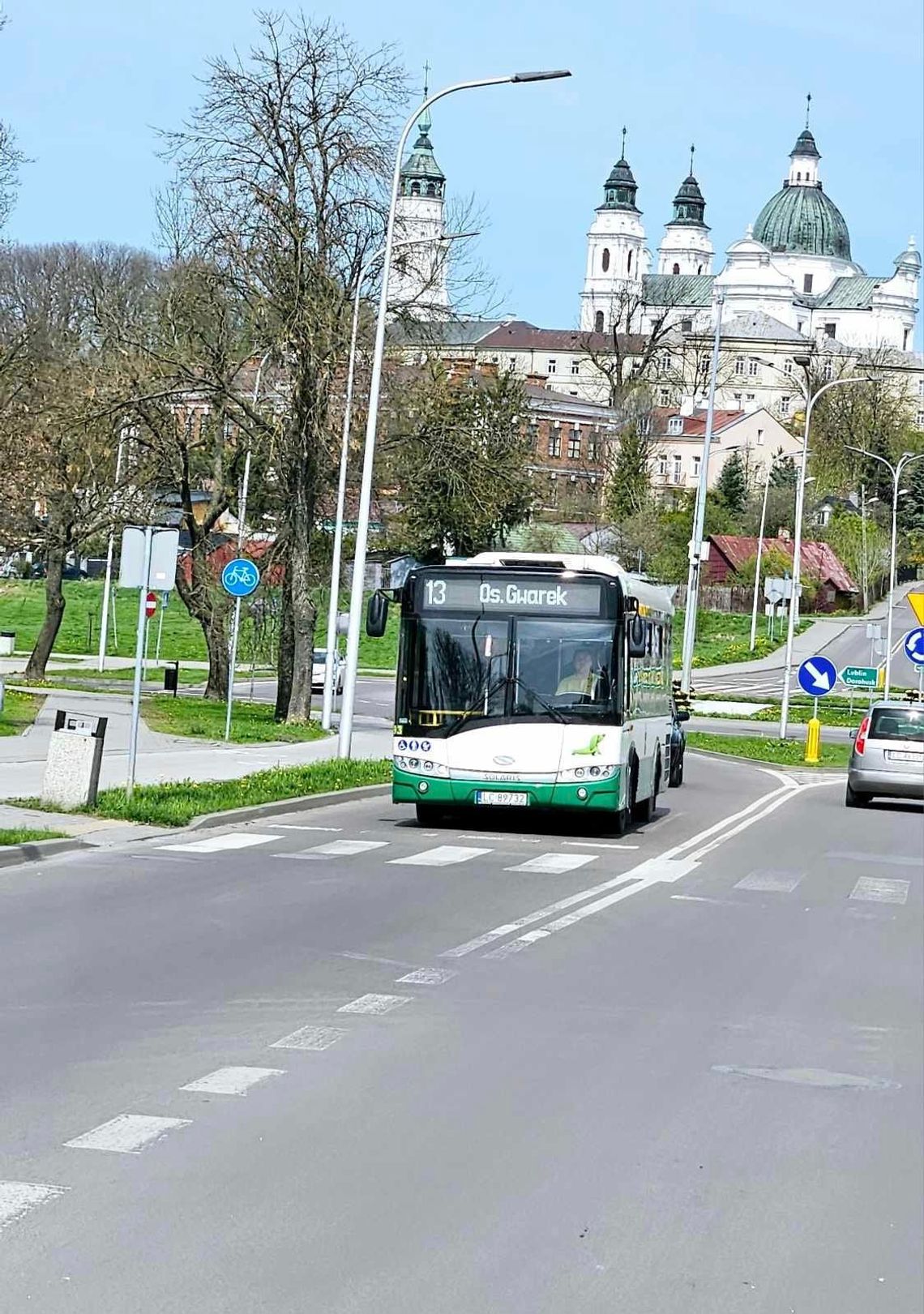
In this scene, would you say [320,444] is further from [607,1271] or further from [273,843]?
[607,1271]

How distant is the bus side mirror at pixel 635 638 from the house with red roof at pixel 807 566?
8559 cm

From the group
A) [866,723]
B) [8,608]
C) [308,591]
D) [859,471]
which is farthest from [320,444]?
[859,471]

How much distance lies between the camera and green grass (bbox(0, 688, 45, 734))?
31908 mm

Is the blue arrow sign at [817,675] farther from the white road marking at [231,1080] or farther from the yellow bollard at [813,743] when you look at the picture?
the white road marking at [231,1080]

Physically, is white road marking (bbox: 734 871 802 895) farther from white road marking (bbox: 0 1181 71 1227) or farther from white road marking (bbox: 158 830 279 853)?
white road marking (bbox: 0 1181 71 1227)

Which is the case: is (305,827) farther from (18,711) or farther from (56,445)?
(56,445)

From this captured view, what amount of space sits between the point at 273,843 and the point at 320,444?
21226 mm

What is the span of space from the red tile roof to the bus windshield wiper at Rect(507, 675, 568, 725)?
8762cm

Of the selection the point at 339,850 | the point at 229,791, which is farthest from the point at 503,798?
the point at 229,791

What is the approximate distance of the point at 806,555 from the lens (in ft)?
363

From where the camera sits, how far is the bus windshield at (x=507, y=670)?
21.7m

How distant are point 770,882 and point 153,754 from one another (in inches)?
527

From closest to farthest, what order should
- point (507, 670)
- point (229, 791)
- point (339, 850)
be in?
point (339, 850) → point (507, 670) → point (229, 791)

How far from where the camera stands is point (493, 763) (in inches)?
851
